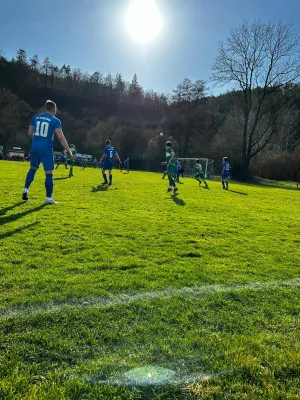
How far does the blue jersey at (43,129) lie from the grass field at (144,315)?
90.7 inches

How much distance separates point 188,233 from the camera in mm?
6266

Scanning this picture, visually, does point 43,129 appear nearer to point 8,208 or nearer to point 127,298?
point 8,208

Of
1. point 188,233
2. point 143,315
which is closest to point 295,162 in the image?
point 188,233

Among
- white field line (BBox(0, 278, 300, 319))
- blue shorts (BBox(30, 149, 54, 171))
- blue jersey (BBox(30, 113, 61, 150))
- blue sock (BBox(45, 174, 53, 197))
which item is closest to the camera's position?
white field line (BBox(0, 278, 300, 319))

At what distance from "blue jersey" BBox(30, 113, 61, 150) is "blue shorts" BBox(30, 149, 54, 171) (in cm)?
10

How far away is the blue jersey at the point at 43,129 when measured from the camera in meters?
7.28

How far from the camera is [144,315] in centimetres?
288

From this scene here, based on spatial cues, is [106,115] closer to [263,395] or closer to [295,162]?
[295,162]

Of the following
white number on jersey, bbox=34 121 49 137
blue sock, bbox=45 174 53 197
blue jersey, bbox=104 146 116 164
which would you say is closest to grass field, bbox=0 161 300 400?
blue sock, bbox=45 174 53 197

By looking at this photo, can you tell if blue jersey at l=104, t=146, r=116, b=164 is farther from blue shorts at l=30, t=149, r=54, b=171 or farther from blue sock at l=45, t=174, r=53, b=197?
blue shorts at l=30, t=149, r=54, b=171

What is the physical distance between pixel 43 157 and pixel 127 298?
17.5 ft

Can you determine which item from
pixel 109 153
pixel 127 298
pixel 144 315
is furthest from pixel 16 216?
pixel 109 153

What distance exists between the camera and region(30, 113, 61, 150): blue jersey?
7285 millimetres

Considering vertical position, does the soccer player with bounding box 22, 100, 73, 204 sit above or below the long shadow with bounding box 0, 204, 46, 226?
above
